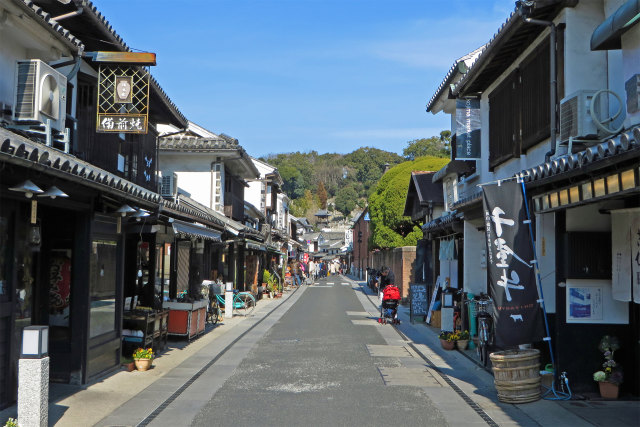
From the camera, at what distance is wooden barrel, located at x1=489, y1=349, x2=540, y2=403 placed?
923cm

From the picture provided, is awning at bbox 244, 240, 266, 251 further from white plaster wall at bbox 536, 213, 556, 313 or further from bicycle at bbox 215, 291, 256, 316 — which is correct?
white plaster wall at bbox 536, 213, 556, 313

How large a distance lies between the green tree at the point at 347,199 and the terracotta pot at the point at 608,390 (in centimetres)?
13796

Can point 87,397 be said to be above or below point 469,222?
below

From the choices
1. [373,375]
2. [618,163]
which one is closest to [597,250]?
[618,163]

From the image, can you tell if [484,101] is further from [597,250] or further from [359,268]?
[359,268]

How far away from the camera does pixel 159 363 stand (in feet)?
42.5

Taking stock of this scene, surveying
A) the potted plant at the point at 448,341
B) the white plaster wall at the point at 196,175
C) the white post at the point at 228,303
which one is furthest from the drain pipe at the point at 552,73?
the white plaster wall at the point at 196,175

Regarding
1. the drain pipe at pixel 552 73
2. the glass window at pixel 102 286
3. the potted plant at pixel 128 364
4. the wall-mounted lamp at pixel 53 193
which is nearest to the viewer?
the wall-mounted lamp at pixel 53 193

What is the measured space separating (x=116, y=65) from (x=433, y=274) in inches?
581

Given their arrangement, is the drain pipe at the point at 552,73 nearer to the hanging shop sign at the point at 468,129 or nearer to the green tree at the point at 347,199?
the hanging shop sign at the point at 468,129

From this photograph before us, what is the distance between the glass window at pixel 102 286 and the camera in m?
10.6

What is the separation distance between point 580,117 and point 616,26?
4.50 feet

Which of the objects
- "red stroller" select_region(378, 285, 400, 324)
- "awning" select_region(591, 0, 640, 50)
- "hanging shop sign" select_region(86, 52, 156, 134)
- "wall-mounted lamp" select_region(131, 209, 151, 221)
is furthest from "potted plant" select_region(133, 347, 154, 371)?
"red stroller" select_region(378, 285, 400, 324)

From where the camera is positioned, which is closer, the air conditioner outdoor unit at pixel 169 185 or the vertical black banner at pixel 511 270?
the vertical black banner at pixel 511 270
